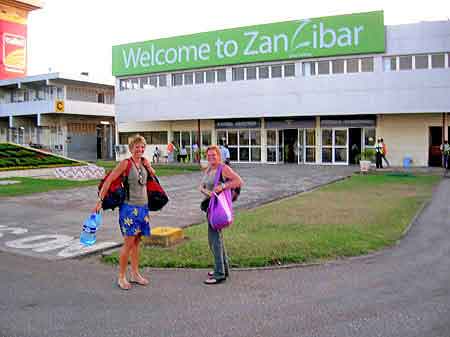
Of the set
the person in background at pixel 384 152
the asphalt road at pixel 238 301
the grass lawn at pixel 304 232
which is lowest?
the asphalt road at pixel 238 301

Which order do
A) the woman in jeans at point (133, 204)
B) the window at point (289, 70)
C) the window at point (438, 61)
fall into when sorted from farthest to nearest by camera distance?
the window at point (289, 70), the window at point (438, 61), the woman in jeans at point (133, 204)

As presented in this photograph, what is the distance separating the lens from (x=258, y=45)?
30531 mm

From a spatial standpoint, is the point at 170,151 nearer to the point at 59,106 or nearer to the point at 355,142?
the point at 59,106

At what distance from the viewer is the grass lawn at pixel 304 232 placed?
264 inches

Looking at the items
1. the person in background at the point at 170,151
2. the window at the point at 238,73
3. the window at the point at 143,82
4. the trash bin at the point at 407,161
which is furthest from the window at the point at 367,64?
the window at the point at 143,82

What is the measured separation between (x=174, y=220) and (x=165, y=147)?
88.5ft

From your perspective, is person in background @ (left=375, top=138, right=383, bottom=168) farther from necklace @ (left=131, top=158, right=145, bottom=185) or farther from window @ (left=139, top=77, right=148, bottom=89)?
necklace @ (left=131, top=158, right=145, bottom=185)

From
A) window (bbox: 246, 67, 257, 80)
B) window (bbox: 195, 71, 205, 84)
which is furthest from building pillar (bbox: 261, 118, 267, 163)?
window (bbox: 195, 71, 205, 84)

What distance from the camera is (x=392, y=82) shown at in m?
26.5

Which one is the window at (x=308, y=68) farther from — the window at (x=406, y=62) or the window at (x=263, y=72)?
the window at (x=406, y=62)

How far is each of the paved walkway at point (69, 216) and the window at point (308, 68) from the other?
1326 centimetres

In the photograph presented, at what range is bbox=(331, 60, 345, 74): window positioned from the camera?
28175mm

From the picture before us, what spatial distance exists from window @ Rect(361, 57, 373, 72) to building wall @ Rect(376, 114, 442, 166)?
2.94m

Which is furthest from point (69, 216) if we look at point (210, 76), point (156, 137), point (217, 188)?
point (156, 137)
